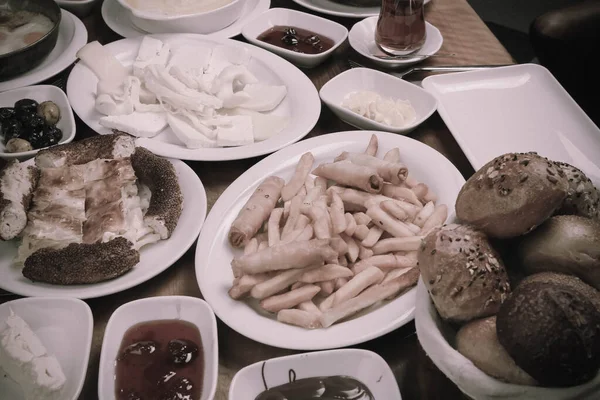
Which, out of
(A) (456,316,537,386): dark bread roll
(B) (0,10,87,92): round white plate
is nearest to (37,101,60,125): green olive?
(B) (0,10,87,92): round white plate

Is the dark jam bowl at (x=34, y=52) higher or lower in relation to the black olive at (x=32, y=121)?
higher

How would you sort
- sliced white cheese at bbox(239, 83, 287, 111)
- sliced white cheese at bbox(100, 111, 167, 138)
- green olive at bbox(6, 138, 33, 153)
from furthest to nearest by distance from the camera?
sliced white cheese at bbox(239, 83, 287, 111) < sliced white cheese at bbox(100, 111, 167, 138) < green olive at bbox(6, 138, 33, 153)

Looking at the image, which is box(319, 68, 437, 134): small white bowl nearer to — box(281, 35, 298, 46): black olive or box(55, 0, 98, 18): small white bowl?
box(281, 35, 298, 46): black olive

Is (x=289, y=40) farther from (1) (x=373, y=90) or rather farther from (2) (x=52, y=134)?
(2) (x=52, y=134)

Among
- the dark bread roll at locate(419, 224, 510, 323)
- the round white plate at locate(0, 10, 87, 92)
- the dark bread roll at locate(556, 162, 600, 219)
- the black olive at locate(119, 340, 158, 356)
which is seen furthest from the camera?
the round white plate at locate(0, 10, 87, 92)

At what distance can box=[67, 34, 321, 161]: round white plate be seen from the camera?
194 cm

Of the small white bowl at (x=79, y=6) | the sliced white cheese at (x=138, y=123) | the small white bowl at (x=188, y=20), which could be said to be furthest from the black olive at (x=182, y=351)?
the small white bowl at (x=79, y=6)

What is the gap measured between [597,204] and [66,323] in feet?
4.43

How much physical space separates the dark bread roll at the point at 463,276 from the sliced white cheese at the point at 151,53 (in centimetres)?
164

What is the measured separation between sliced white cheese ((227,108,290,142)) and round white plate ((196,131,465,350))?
159 millimetres

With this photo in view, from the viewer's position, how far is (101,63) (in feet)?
7.54

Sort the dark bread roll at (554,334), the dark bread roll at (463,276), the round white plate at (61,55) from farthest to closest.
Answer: the round white plate at (61,55)
the dark bread roll at (463,276)
the dark bread roll at (554,334)

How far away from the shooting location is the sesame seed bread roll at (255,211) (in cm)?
159

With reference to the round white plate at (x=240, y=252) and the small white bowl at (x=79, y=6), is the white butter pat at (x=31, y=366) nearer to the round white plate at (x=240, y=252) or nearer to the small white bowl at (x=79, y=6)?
the round white plate at (x=240, y=252)
